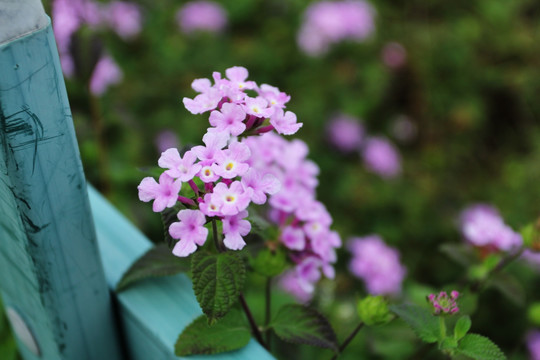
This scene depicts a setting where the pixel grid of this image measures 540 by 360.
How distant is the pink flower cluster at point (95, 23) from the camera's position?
1.24 m

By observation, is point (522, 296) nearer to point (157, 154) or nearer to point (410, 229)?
point (410, 229)

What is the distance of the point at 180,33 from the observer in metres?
2.22

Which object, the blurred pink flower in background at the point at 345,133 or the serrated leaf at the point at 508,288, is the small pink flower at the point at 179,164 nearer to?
the serrated leaf at the point at 508,288

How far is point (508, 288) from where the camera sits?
3.33 feet

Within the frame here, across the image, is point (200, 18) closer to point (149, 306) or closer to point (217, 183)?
point (149, 306)

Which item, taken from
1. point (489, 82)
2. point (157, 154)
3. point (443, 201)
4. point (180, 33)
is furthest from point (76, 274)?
point (489, 82)

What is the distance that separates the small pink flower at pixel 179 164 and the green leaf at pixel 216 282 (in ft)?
0.38

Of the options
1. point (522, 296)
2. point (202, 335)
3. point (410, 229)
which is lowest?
point (410, 229)

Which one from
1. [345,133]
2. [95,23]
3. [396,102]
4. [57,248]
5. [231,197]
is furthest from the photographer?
[396,102]

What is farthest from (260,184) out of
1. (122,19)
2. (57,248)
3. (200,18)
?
(200,18)

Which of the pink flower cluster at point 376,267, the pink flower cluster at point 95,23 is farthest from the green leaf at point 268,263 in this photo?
the pink flower cluster at point 376,267

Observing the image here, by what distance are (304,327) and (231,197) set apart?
0.27m

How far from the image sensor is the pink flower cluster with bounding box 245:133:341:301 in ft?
2.70

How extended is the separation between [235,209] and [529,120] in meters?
1.96
